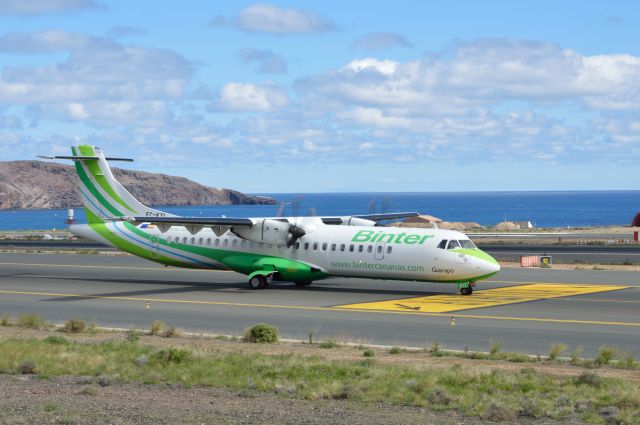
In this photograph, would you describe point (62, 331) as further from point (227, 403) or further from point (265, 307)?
point (227, 403)

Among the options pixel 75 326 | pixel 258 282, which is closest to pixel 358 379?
pixel 75 326

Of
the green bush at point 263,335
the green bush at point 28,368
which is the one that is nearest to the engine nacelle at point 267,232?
the green bush at point 263,335

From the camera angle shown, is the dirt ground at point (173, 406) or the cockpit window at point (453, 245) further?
the cockpit window at point (453, 245)

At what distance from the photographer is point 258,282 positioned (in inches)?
1527

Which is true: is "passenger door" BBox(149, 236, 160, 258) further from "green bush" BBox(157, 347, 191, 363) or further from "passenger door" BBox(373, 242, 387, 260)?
"green bush" BBox(157, 347, 191, 363)

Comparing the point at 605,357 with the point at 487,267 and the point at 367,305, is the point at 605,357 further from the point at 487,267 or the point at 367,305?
the point at 487,267

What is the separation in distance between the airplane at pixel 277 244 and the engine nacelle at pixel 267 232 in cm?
4

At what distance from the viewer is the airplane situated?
3538 cm

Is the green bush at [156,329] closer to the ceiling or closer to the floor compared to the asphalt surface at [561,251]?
closer to the floor

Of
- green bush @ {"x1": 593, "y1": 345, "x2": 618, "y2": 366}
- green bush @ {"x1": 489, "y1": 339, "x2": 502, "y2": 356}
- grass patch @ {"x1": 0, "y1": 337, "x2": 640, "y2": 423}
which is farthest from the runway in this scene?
grass patch @ {"x1": 0, "y1": 337, "x2": 640, "y2": 423}

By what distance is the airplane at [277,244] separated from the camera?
3538 centimetres

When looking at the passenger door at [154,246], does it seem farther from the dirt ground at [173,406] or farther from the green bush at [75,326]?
the dirt ground at [173,406]

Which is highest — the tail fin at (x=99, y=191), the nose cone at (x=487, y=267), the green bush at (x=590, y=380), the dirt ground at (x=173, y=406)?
the tail fin at (x=99, y=191)

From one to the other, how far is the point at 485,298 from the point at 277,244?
9.33 m
